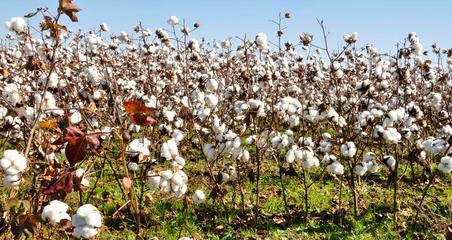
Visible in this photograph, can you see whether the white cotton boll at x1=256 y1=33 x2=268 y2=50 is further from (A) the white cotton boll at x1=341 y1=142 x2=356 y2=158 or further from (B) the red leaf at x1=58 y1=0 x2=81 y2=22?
(B) the red leaf at x1=58 y1=0 x2=81 y2=22

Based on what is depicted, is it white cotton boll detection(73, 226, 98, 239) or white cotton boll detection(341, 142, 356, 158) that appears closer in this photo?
white cotton boll detection(73, 226, 98, 239)

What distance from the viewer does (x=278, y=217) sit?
5121mm

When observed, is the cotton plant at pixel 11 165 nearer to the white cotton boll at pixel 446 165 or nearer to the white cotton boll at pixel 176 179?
the white cotton boll at pixel 176 179

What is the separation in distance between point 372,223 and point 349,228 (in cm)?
28

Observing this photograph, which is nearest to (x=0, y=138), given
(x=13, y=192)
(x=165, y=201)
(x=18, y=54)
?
(x=18, y=54)

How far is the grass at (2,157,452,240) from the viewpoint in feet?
15.2

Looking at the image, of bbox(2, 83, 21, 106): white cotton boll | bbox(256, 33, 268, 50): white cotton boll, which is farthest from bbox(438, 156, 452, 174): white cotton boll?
bbox(2, 83, 21, 106): white cotton boll

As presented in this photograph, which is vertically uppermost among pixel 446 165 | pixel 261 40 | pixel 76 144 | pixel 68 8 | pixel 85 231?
pixel 261 40

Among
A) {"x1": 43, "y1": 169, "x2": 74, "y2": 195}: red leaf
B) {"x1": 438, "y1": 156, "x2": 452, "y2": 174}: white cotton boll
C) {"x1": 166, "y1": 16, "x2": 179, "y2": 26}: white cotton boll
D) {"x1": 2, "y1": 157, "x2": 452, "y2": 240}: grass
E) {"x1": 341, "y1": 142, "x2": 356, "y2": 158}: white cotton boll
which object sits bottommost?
{"x1": 2, "y1": 157, "x2": 452, "y2": 240}: grass

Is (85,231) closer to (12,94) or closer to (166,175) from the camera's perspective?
(166,175)

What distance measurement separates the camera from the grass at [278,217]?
463 cm

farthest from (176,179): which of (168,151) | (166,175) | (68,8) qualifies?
(68,8)

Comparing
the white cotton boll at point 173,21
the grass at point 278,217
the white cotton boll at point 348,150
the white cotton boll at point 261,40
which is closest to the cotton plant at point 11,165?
the grass at point 278,217

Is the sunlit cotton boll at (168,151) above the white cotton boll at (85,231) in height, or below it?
above
